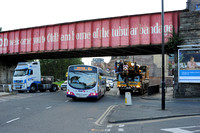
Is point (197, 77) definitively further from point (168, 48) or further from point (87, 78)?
point (87, 78)

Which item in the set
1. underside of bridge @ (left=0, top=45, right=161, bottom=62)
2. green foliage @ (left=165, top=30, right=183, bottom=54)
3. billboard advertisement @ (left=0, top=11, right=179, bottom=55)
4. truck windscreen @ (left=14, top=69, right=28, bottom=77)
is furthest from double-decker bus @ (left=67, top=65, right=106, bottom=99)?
truck windscreen @ (left=14, top=69, right=28, bottom=77)

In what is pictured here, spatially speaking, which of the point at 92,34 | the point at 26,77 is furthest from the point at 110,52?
the point at 26,77

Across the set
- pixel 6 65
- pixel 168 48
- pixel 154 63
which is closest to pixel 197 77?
pixel 168 48

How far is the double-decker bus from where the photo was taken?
18.5 metres

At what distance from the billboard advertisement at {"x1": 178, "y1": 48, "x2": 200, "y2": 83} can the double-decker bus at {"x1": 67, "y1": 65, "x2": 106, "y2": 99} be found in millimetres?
7478

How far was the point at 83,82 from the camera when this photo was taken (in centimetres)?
1864

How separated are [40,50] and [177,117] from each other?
2140cm

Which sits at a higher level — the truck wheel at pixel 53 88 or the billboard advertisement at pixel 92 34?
the billboard advertisement at pixel 92 34

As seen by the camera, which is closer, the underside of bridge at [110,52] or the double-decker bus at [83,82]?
the double-decker bus at [83,82]

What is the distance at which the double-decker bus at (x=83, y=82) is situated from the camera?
60.7 feet

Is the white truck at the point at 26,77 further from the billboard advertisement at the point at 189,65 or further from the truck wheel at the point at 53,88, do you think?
the billboard advertisement at the point at 189,65

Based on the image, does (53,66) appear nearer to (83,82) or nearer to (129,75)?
(129,75)

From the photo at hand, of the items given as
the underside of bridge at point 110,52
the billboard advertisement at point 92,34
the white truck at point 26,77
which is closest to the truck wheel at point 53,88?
the white truck at point 26,77

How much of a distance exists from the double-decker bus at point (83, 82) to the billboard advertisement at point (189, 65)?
748cm
